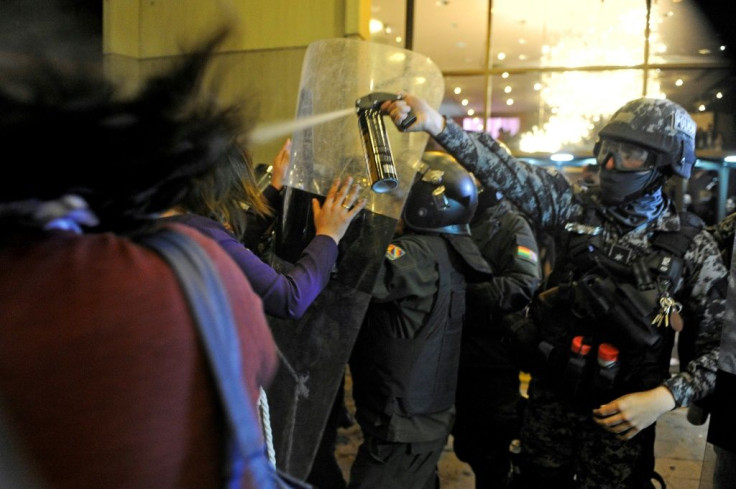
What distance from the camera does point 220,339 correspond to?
0.75 meters

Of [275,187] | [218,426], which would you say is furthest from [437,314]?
[218,426]

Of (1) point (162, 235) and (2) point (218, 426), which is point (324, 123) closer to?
(1) point (162, 235)

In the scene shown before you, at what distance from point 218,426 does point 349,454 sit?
327cm

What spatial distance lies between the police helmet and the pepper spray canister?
2.82 ft

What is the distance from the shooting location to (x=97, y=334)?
0.69 meters

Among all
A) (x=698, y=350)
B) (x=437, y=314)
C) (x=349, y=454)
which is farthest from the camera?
(x=349, y=454)

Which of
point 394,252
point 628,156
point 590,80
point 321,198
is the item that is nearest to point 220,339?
point 321,198

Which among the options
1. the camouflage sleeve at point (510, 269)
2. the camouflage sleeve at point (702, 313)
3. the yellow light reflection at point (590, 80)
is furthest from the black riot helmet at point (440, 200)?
the yellow light reflection at point (590, 80)

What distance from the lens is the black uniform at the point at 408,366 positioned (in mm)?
2314

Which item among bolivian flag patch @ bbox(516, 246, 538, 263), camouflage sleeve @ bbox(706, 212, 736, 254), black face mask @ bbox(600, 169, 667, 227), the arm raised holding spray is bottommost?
bolivian flag patch @ bbox(516, 246, 538, 263)

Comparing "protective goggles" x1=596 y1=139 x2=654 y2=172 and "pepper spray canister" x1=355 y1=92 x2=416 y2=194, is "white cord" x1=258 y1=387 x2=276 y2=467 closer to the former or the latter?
"pepper spray canister" x1=355 y1=92 x2=416 y2=194

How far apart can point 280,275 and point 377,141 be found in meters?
0.53

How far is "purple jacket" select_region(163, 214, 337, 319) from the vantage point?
167 cm

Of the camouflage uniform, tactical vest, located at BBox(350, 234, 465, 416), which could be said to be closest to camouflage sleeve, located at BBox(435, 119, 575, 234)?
the camouflage uniform
